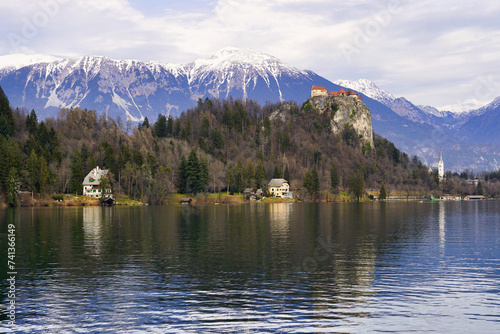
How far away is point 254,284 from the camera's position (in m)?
40.7

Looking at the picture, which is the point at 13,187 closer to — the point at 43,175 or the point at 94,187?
the point at 43,175

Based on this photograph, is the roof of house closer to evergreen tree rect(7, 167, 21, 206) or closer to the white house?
the white house

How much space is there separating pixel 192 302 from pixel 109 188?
16411cm

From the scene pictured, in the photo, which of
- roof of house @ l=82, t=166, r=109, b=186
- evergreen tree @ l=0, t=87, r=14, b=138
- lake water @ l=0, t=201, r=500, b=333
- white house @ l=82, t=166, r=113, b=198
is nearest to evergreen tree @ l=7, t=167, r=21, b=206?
evergreen tree @ l=0, t=87, r=14, b=138

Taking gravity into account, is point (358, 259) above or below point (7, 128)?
below

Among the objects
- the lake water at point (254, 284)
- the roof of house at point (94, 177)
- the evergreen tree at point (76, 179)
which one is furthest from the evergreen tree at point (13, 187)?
the lake water at point (254, 284)

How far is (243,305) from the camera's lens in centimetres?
3419

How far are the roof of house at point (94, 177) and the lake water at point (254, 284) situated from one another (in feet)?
397

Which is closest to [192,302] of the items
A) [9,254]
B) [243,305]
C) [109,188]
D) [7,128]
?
[243,305]

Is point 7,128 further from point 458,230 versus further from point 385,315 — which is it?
point 385,315

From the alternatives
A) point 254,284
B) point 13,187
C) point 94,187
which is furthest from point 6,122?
point 254,284

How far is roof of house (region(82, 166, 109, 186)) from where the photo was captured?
7547 inches

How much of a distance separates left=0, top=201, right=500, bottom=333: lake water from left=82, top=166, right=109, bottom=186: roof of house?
4766 inches

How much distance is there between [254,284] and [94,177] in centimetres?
16586
